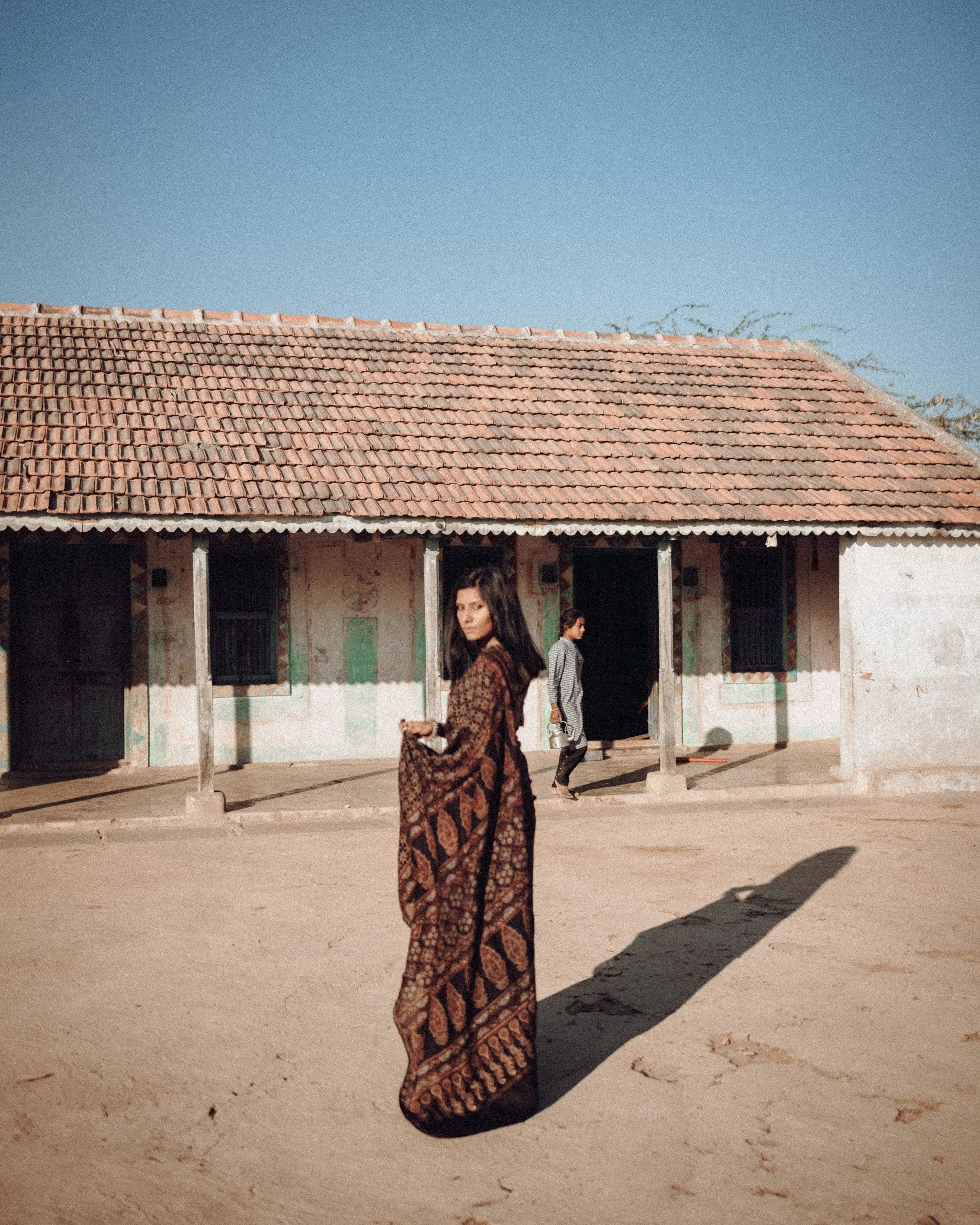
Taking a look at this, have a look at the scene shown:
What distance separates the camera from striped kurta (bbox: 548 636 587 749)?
9.62 meters

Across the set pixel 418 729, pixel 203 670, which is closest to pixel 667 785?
pixel 203 670

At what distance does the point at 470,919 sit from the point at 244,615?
8710mm

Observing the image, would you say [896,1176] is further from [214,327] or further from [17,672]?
[214,327]

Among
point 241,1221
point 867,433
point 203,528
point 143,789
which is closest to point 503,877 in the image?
point 241,1221

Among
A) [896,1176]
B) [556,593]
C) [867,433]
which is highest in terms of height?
[867,433]

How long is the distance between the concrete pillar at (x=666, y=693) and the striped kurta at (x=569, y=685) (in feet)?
3.31

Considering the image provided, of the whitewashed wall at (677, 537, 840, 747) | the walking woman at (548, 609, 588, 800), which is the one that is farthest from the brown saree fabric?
the whitewashed wall at (677, 537, 840, 747)

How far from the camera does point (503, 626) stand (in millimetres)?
3793

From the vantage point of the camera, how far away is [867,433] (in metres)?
12.2

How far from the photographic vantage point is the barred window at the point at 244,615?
11828 millimetres

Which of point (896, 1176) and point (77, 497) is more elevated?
point (77, 497)

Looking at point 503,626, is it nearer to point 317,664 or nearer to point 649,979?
point 649,979

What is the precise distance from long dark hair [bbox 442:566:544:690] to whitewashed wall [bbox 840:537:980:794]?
25.2ft

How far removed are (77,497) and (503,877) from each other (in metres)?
6.85
